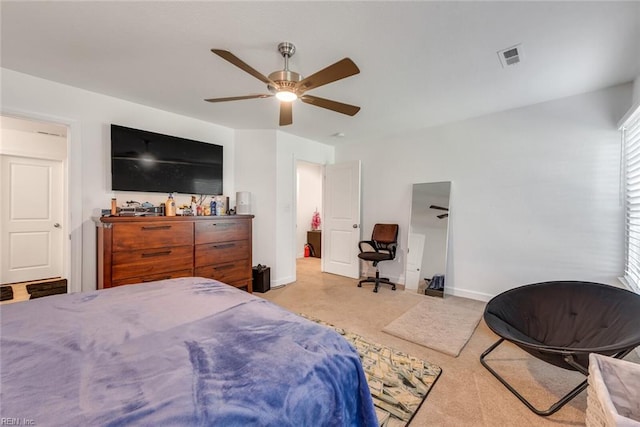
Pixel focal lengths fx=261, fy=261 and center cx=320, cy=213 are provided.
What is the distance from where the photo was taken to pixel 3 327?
1086mm

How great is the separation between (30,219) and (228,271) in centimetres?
361

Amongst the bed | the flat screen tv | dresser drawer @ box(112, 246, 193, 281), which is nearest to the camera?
the bed

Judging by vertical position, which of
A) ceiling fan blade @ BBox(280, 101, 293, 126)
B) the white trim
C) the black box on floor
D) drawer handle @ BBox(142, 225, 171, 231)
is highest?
ceiling fan blade @ BBox(280, 101, 293, 126)

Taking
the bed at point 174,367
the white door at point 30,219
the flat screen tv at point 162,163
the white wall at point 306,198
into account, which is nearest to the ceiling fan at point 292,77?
the bed at point 174,367

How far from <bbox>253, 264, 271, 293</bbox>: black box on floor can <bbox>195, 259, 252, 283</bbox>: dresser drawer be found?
0.20m

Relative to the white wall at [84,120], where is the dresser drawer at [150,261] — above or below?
below

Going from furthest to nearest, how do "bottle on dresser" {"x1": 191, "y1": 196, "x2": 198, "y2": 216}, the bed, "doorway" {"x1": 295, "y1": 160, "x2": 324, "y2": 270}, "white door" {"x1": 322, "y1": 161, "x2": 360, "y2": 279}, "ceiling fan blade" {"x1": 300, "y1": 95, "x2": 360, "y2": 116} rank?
1. "doorway" {"x1": 295, "y1": 160, "x2": 324, "y2": 270}
2. "white door" {"x1": 322, "y1": 161, "x2": 360, "y2": 279}
3. "bottle on dresser" {"x1": 191, "y1": 196, "x2": 198, "y2": 216}
4. "ceiling fan blade" {"x1": 300, "y1": 95, "x2": 360, "y2": 116}
5. the bed

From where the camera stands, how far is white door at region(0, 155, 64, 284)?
13.2 ft

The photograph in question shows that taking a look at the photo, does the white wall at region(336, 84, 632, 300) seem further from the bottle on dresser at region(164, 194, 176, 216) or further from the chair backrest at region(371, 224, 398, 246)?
the bottle on dresser at region(164, 194, 176, 216)

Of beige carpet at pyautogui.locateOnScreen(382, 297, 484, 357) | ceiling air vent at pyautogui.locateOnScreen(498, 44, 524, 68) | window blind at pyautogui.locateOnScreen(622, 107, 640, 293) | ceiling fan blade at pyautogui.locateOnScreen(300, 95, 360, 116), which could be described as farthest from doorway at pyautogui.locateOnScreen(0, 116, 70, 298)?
window blind at pyautogui.locateOnScreen(622, 107, 640, 293)

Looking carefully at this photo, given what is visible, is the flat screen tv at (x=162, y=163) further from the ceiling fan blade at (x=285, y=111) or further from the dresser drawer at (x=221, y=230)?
the ceiling fan blade at (x=285, y=111)

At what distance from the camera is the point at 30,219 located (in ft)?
13.8

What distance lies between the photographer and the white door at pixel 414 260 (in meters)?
3.96

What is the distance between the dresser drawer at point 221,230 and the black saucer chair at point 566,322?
286cm
